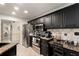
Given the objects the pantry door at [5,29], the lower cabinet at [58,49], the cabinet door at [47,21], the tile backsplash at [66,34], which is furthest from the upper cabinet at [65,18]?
the pantry door at [5,29]

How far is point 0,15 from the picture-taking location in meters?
2.17

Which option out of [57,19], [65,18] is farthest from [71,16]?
[57,19]

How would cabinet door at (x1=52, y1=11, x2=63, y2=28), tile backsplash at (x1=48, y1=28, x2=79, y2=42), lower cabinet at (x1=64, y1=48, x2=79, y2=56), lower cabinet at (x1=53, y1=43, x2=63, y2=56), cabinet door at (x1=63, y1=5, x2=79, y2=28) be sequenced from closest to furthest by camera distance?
lower cabinet at (x1=64, y1=48, x2=79, y2=56) < cabinet door at (x1=63, y1=5, x2=79, y2=28) < lower cabinet at (x1=53, y1=43, x2=63, y2=56) < tile backsplash at (x1=48, y1=28, x2=79, y2=42) < cabinet door at (x1=52, y1=11, x2=63, y2=28)

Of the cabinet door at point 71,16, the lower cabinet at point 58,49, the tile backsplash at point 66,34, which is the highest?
the cabinet door at point 71,16

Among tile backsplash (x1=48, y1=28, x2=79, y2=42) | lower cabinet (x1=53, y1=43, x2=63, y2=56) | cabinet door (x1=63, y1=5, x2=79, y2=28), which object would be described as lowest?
lower cabinet (x1=53, y1=43, x2=63, y2=56)

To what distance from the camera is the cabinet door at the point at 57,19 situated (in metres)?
2.72

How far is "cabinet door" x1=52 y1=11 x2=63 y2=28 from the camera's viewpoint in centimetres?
272

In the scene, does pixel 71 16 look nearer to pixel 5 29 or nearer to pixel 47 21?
pixel 47 21

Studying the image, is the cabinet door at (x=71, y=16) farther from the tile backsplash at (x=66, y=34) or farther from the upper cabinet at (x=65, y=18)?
the tile backsplash at (x=66, y=34)

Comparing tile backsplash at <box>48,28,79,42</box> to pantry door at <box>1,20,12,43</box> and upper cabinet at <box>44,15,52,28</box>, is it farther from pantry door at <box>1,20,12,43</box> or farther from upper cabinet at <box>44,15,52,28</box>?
pantry door at <box>1,20,12,43</box>

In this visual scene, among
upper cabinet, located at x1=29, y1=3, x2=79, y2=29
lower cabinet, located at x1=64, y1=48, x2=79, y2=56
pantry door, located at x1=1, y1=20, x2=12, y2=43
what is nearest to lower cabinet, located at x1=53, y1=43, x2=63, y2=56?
lower cabinet, located at x1=64, y1=48, x2=79, y2=56

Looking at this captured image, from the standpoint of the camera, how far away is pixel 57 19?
2895mm

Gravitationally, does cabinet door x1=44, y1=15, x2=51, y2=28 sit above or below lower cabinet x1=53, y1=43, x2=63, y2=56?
above

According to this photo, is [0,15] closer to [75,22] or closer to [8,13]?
[8,13]
